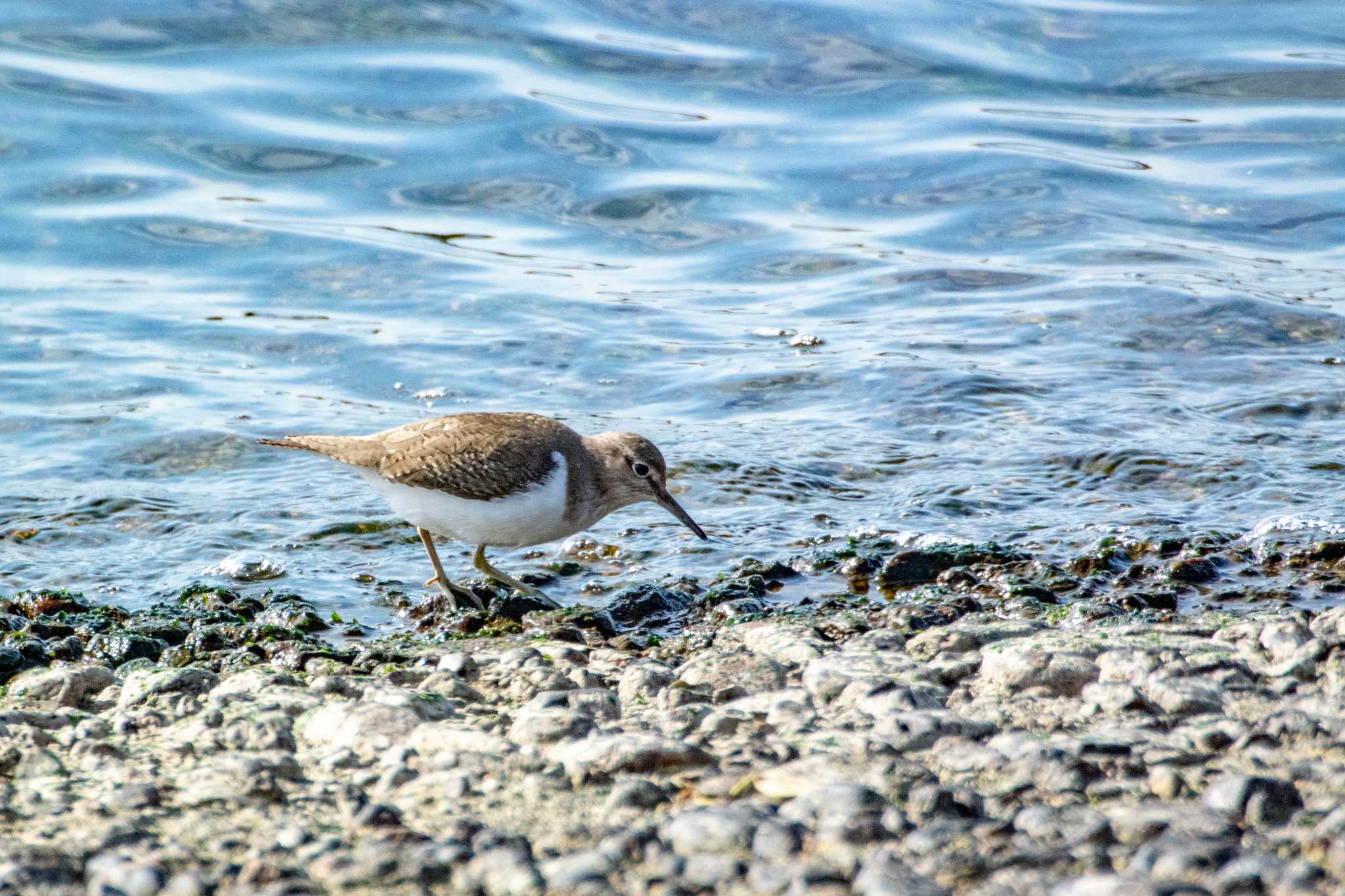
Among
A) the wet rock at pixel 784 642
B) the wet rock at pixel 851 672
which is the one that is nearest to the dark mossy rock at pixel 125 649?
the wet rock at pixel 784 642

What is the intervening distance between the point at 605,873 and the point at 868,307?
8.71 metres

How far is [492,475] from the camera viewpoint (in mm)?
6852

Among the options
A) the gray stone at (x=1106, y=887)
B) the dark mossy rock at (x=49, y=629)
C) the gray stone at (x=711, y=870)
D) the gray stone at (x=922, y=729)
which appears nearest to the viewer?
the gray stone at (x=1106, y=887)

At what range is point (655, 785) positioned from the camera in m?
4.15

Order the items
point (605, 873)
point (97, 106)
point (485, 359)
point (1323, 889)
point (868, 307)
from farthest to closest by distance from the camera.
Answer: point (97, 106) < point (868, 307) < point (485, 359) < point (605, 873) < point (1323, 889)

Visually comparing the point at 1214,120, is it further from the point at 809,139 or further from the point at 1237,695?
the point at 1237,695

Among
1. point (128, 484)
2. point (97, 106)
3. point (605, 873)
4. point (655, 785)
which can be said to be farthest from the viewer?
point (97, 106)

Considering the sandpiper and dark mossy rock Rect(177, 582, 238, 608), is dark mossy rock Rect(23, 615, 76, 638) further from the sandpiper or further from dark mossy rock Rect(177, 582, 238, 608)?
the sandpiper

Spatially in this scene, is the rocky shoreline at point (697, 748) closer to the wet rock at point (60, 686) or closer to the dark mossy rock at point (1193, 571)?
the wet rock at point (60, 686)

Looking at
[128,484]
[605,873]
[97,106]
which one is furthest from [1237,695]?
[97,106]

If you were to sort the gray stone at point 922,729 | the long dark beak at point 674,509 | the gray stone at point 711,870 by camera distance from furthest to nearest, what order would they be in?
the long dark beak at point 674,509 < the gray stone at point 922,729 < the gray stone at point 711,870

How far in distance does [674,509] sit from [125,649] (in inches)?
113

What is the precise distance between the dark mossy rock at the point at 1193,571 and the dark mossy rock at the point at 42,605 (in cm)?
516

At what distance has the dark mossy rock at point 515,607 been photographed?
6848mm
